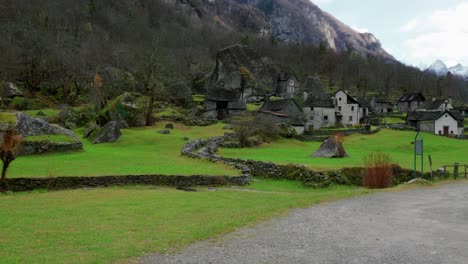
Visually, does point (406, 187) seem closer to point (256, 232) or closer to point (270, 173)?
point (270, 173)

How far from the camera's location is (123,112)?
174 feet

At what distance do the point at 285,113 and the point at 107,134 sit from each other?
35929 mm

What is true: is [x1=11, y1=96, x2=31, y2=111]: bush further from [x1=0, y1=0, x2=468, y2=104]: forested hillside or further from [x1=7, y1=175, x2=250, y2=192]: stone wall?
[x1=7, y1=175, x2=250, y2=192]: stone wall

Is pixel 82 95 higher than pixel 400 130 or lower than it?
higher

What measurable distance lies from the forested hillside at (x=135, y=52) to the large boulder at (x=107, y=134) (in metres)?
17.9

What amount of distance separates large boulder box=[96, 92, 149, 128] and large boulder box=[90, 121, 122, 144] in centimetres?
661

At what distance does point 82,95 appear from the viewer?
77688 mm

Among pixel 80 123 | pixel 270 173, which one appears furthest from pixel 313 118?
pixel 270 173

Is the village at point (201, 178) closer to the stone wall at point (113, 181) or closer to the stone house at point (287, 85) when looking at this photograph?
the stone wall at point (113, 181)

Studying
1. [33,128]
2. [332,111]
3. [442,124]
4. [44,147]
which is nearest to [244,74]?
[332,111]

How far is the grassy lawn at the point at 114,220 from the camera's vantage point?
9.52 metres

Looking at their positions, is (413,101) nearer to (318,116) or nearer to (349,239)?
(318,116)

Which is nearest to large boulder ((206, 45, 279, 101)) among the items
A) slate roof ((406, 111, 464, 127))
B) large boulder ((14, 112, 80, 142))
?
slate roof ((406, 111, 464, 127))

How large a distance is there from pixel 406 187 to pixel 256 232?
42.9 feet
